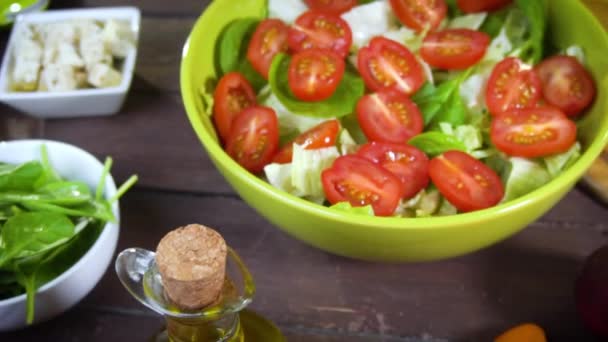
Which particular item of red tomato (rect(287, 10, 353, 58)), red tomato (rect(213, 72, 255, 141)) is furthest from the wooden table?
red tomato (rect(287, 10, 353, 58))

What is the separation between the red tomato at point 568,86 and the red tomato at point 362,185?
29cm

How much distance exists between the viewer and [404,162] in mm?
882

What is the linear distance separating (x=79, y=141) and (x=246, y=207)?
33cm

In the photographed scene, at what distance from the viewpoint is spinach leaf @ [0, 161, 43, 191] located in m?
0.89

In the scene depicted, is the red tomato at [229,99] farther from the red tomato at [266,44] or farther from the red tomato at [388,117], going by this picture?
the red tomato at [388,117]

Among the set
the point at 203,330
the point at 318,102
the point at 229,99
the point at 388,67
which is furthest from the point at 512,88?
the point at 203,330

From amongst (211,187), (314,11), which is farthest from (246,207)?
(314,11)

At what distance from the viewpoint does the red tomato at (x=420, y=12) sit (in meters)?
1.05

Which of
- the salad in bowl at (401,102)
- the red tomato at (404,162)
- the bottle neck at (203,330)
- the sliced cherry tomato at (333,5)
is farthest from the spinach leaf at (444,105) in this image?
the bottle neck at (203,330)

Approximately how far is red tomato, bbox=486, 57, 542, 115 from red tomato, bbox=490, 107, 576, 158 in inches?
1.4

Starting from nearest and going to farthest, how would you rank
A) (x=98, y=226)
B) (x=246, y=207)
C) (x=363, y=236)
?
(x=363, y=236)
(x=98, y=226)
(x=246, y=207)

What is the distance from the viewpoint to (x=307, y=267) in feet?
3.11

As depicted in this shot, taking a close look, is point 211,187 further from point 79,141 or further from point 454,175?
point 454,175

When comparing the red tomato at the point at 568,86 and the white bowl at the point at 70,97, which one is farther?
the white bowl at the point at 70,97
